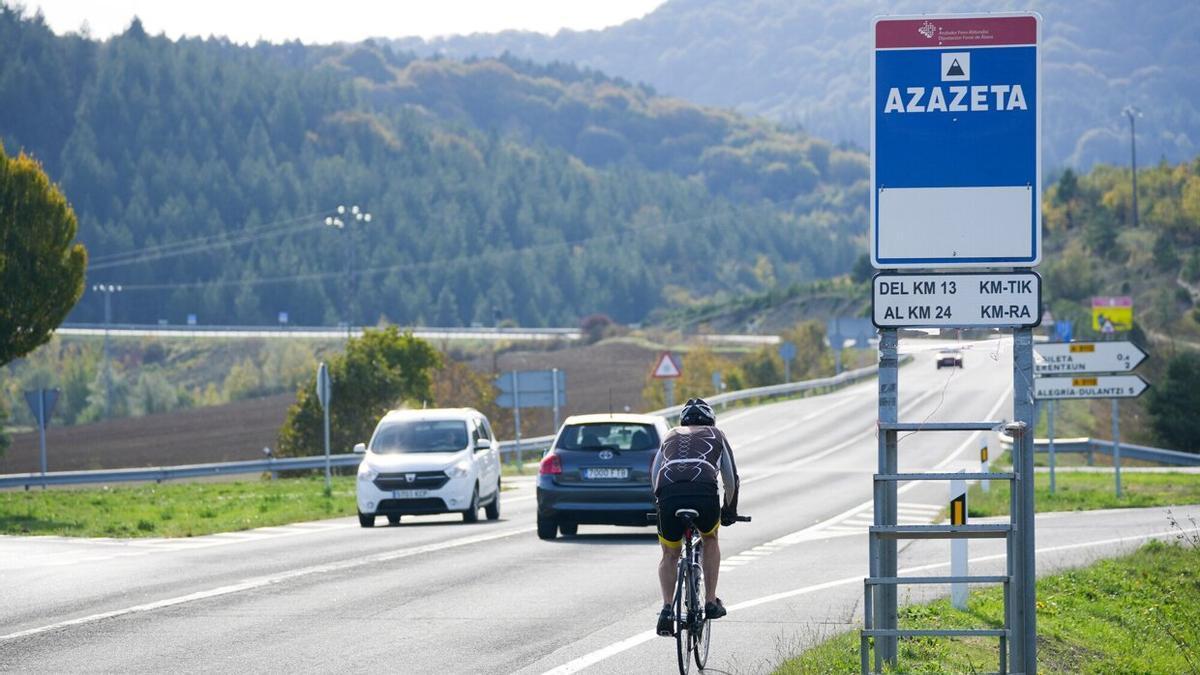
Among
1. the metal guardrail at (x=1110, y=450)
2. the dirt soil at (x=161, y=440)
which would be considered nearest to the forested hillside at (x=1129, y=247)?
the dirt soil at (x=161, y=440)

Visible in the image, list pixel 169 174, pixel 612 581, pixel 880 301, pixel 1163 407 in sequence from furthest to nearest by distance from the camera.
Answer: pixel 169 174
pixel 1163 407
pixel 612 581
pixel 880 301

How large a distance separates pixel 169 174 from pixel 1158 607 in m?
191

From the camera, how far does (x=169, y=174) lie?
199250mm

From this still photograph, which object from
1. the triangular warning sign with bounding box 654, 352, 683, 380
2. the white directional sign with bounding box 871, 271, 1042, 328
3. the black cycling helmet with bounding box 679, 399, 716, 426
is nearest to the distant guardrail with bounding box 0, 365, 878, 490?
the triangular warning sign with bounding box 654, 352, 683, 380

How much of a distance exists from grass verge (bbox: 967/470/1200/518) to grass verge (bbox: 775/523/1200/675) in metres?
9.27

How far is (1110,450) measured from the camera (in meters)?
48.3

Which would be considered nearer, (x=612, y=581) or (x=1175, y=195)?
(x=612, y=581)

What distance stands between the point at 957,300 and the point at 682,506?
2729 mm

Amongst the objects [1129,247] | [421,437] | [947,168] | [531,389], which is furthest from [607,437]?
[1129,247]

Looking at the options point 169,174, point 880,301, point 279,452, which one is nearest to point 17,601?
point 880,301

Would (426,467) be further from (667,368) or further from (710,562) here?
(667,368)

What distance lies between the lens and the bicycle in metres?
11.3

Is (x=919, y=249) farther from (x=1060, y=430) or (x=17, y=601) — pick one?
(x=1060, y=430)

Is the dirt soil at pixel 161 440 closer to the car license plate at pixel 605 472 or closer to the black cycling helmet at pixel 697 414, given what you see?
the car license plate at pixel 605 472
